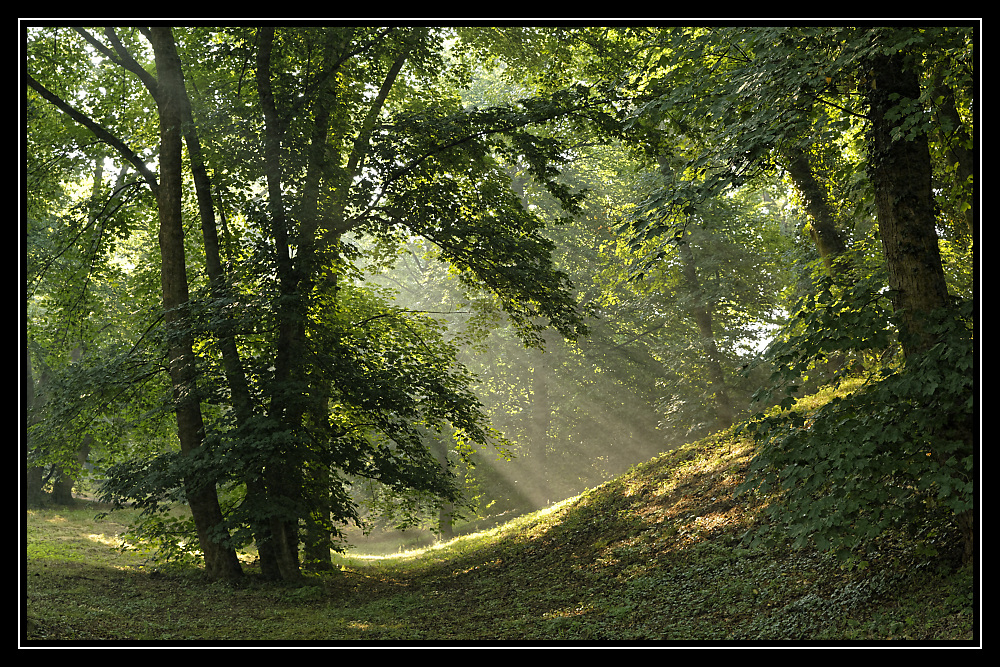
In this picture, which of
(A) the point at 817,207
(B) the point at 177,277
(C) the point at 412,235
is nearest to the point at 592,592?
(C) the point at 412,235

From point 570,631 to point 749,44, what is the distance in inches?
227

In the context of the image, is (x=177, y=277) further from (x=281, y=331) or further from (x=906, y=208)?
(x=906, y=208)

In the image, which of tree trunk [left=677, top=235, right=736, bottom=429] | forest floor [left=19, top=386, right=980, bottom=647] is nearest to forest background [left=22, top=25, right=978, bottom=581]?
forest floor [left=19, top=386, right=980, bottom=647]

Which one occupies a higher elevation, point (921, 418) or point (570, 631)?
point (921, 418)

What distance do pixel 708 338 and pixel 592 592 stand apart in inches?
373

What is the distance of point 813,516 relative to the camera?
Result: 16.5 feet

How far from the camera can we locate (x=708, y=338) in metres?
16.4

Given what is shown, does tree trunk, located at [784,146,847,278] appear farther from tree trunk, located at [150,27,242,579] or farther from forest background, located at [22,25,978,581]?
tree trunk, located at [150,27,242,579]

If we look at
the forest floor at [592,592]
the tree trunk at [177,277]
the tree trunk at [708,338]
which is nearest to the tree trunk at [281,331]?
the tree trunk at [177,277]

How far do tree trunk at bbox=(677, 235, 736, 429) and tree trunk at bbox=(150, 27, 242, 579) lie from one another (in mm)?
11265

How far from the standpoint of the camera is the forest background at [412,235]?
208 inches
